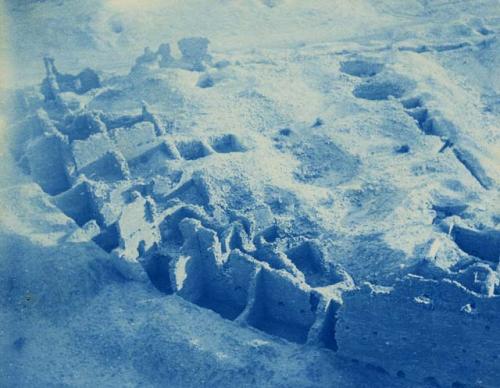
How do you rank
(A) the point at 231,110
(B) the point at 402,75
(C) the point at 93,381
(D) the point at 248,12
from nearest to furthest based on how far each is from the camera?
1. (C) the point at 93,381
2. (A) the point at 231,110
3. (B) the point at 402,75
4. (D) the point at 248,12

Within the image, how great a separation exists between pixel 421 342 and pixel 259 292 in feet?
19.1

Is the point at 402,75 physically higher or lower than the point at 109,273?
higher

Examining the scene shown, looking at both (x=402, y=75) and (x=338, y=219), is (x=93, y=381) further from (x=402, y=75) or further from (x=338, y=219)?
(x=402, y=75)

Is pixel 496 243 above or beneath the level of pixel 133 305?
above

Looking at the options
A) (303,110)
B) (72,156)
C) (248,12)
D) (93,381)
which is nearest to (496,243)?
(93,381)

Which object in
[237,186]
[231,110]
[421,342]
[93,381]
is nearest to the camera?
[421,342]

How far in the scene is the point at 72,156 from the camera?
26.7 meters

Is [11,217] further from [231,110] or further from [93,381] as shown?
[231,110]

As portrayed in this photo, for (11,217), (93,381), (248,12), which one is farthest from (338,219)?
(248,12)

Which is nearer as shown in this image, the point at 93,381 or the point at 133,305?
the point at 93,381

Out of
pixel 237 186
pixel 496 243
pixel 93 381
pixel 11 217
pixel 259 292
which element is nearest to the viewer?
pixel 93 381

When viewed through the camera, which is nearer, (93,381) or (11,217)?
(93,381)

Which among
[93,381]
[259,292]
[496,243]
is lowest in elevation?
[93,381]

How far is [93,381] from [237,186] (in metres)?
11.8
